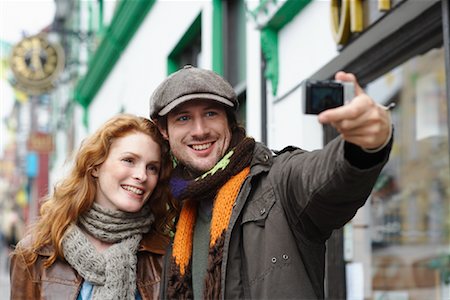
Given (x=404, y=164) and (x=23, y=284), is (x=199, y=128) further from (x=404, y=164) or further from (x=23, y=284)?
(x=404, y=164)

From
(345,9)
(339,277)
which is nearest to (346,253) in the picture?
(339,277)

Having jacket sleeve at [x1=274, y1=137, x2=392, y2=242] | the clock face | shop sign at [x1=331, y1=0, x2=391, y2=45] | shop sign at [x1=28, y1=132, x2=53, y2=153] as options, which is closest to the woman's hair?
jacket sleeve at [x1=274, y1=137, x2=392, y2=242]

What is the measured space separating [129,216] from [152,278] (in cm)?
A: 30

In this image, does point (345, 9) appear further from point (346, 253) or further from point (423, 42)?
point (346, 253)

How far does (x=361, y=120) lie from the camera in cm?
182

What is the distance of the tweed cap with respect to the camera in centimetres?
263

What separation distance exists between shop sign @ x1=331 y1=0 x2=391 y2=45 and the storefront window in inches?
37.1

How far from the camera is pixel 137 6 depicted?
388 inches

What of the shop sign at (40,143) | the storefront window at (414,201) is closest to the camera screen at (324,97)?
the storefront window at (414,201)

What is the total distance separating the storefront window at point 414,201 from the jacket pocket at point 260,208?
3042 mm

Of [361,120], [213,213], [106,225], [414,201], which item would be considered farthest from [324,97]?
[414,201]

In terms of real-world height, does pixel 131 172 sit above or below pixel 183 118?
below

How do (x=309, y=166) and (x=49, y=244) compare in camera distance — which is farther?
(x=49, y=244)

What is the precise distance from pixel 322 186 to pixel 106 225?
136 cm
